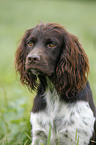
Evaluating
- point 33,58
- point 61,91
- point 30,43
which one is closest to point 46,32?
point 30,43

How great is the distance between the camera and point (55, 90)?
384 cm

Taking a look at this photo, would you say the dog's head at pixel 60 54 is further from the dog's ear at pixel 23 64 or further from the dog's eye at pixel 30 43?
the dog's ear at pixel 23 64

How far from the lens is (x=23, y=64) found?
3.99m

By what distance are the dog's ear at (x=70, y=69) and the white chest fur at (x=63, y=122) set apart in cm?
22

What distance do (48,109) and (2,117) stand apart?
110 cm

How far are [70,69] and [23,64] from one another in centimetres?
70

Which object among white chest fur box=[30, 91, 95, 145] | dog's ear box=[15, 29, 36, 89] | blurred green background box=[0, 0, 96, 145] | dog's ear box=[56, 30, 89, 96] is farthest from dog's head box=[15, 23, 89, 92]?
blurred green background box=[0, 0, 96, 145]

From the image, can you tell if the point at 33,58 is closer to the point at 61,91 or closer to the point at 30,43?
the point at 30,43

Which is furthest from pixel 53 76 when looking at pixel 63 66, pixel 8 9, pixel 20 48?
pixel 8 9

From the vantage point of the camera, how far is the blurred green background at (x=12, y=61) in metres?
4.51

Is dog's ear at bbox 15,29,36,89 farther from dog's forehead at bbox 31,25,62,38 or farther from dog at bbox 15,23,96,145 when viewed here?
dog's forehead at bbox 31,25,62,38

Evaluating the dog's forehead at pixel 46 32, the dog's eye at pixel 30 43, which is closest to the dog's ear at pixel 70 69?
the dog's forehead at pixel 46 32

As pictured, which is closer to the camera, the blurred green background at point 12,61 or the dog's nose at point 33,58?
the dog's nose at point 33,58

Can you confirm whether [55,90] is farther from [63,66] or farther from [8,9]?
[8,9]
